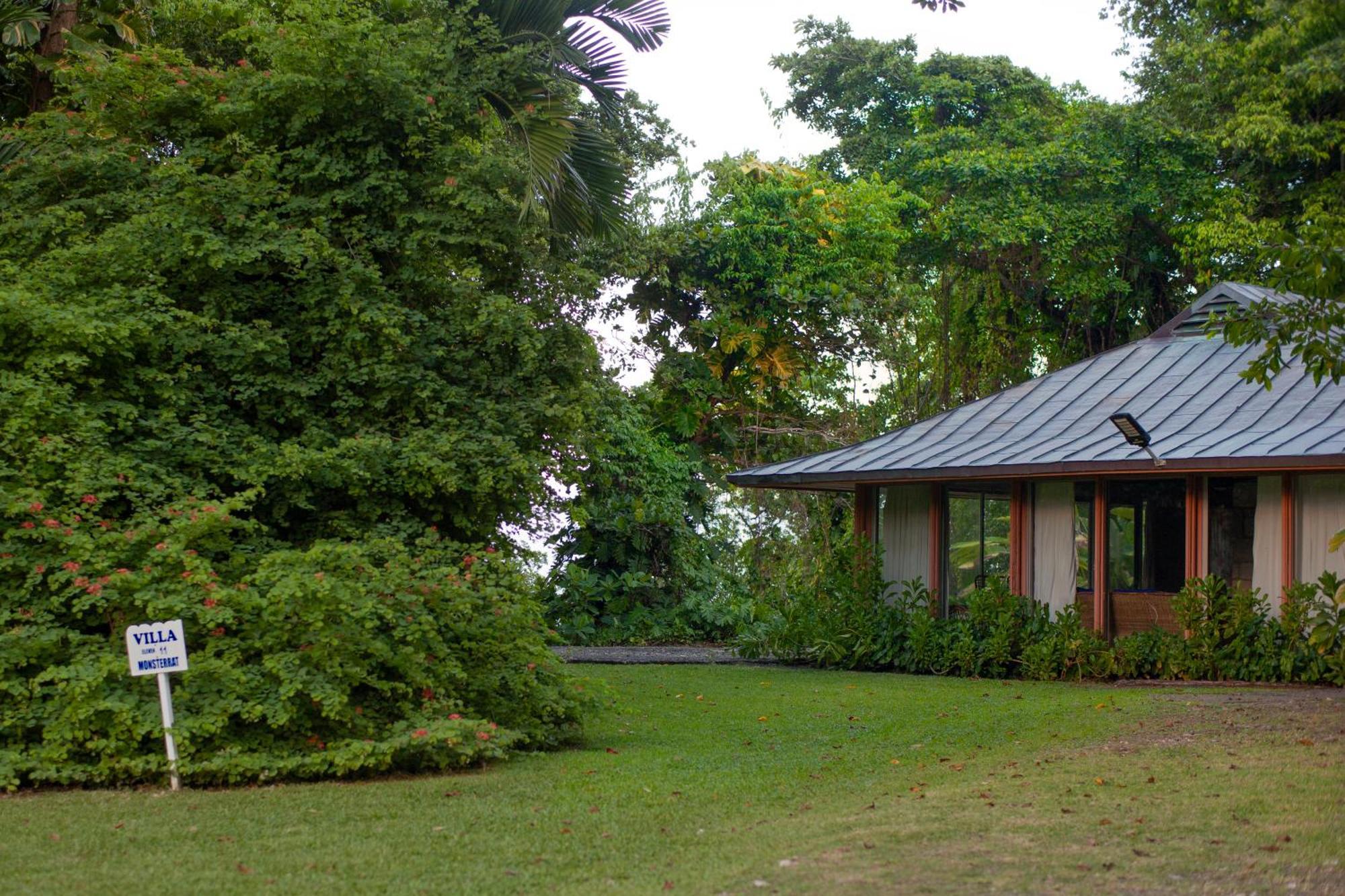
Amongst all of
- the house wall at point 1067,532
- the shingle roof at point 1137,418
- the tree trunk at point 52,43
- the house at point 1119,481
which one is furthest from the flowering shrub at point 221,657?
the house wall at point 1067,532

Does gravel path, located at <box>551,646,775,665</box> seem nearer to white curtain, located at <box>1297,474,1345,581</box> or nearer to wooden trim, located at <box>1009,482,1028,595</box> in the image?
wooden trim, located at <box>1009,482,1028,595</box>

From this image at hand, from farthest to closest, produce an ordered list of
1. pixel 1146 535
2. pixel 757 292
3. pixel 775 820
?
pixel 757 292, pixel 1146 535, pixel 775 820

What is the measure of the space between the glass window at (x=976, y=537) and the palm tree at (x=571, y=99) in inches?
209

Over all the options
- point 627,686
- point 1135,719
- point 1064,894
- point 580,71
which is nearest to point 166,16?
point 580,71

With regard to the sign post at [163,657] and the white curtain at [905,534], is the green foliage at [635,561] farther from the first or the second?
the sign post at [163,657]

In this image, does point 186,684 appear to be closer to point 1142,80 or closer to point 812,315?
point 812,315

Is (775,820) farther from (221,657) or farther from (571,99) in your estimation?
(571,99)

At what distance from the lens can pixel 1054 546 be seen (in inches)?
598

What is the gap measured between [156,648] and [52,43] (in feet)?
29.6

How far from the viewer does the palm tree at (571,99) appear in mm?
12266

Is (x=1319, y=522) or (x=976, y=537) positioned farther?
(x=976, y=537)

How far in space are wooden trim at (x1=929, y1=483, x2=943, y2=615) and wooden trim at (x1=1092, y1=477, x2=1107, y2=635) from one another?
187 centimetres

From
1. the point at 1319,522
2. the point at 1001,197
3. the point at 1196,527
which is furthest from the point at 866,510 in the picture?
the point at 1001,197

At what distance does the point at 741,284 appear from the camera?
79.0 feet
